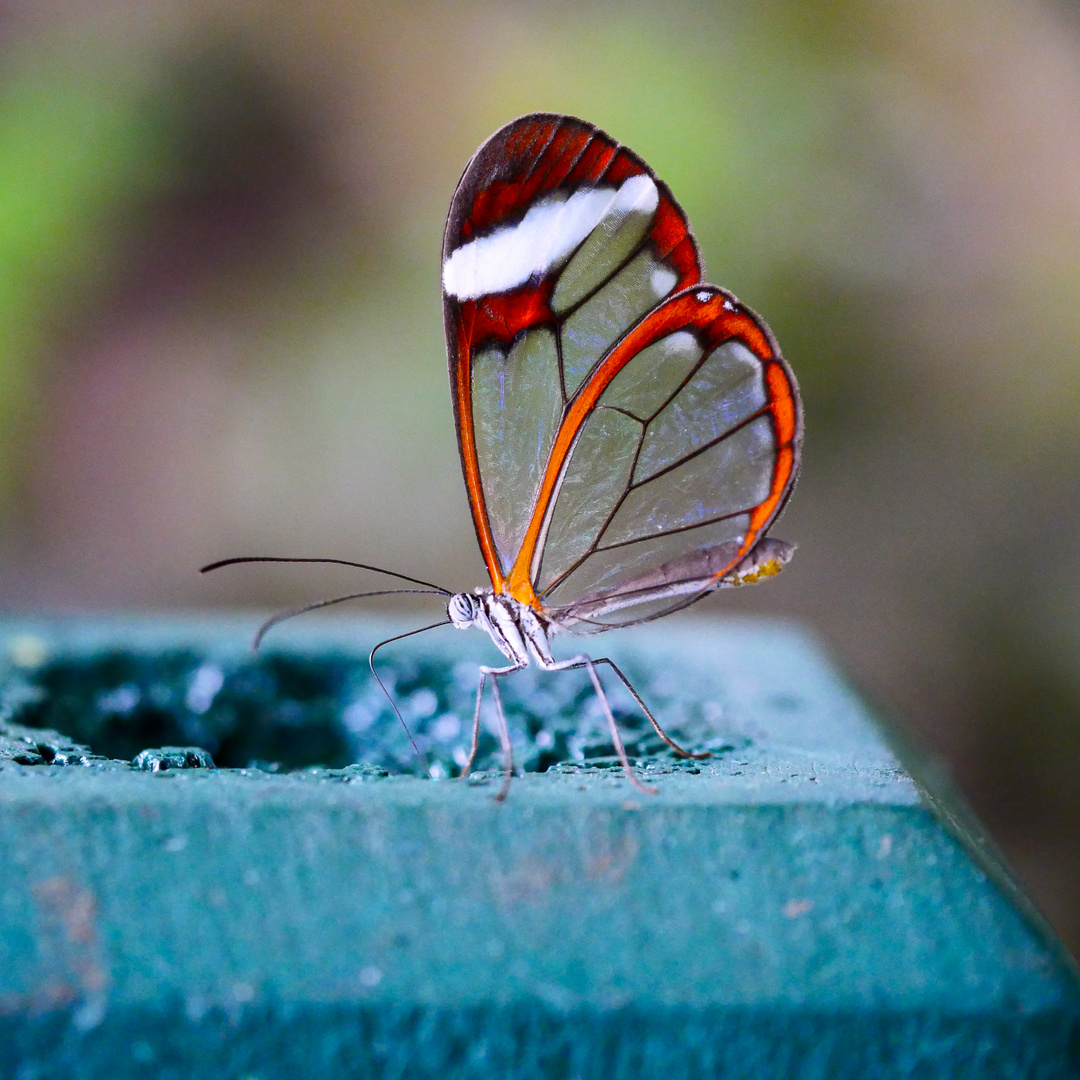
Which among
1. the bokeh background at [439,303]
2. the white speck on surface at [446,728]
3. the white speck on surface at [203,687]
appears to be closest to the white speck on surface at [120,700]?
the white speck on surface at [203,687]

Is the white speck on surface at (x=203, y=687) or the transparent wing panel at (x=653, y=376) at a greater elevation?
the transparent wing panel at (x=653, y=376)

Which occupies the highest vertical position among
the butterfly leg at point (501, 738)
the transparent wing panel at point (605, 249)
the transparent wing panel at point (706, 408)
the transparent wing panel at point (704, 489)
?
the transparent wing panel at point (605, 249)

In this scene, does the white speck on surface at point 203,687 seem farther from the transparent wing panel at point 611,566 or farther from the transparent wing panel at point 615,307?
the transparent wing panel at point 615,307

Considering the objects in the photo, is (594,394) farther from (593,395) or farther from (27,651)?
(27,651)

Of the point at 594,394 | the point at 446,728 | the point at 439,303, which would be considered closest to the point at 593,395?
the point at 594,394

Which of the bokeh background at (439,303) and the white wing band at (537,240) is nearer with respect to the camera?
the white wing band at (537,240)

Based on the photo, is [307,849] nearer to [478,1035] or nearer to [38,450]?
[478,1035]
